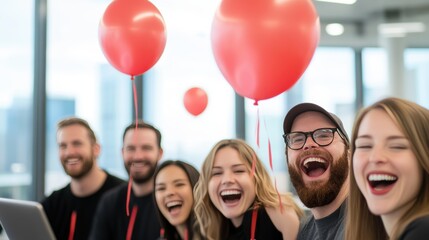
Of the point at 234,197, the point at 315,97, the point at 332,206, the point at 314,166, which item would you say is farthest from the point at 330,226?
the point at 315,97

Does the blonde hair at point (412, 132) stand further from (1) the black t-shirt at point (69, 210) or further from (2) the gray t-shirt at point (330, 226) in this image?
(1) the black t-shirt at point (69, 210)

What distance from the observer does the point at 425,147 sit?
1332 millimetres

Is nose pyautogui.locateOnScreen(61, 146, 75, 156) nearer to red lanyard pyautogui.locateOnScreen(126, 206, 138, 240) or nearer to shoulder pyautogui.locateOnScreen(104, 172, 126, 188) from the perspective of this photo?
shoulder pyautogui.locateOnScreen(104, 172, 126, 188)

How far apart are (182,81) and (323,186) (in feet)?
12.2

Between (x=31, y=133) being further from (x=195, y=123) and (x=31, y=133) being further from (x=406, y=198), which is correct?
(x=406, y=198)

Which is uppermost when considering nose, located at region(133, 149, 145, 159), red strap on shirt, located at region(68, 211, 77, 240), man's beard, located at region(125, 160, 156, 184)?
nose, located at region(133, 149, 145, 159)

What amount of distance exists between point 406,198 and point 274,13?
611 millimetres

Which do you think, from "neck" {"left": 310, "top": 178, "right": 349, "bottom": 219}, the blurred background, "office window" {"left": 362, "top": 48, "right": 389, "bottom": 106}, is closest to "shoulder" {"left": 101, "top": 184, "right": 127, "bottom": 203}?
the blurred background

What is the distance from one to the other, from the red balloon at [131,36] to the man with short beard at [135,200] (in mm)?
780

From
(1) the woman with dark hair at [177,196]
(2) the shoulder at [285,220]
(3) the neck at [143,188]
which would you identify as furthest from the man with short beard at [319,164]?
(3) the neck at [143,188]

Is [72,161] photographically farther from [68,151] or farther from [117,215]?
[117,215]

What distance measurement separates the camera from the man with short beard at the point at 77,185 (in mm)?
3189

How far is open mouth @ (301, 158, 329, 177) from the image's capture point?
6.33 ft

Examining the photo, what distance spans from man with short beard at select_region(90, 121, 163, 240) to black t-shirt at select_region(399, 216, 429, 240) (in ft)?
5.67
